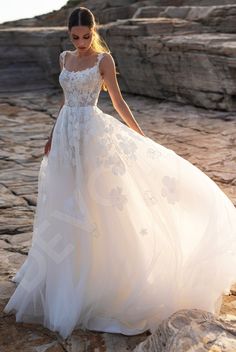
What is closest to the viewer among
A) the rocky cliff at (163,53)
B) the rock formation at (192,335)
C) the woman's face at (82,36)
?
the rock formation at (192,335)

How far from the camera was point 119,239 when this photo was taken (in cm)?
336

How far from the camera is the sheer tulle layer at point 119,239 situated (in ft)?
10.9

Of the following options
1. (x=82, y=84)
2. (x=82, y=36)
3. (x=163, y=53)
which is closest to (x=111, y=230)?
(x=82, y=84)

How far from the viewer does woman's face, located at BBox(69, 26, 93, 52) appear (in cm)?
331

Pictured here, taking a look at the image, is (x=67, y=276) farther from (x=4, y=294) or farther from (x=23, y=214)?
(x=23, y=214)

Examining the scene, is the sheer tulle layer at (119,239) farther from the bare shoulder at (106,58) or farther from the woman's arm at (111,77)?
the bare shoulder at (106,58)

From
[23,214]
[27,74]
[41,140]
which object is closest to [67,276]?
[23,214]

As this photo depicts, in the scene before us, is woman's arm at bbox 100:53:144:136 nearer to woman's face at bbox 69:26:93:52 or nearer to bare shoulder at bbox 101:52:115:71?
bare shoulder at bbox 101:52:115:71

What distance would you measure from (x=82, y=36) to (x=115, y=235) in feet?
3.80

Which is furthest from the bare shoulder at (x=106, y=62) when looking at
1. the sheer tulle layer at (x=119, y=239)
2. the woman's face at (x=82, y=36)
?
the sheer tulle layer at (x=119, y=239)

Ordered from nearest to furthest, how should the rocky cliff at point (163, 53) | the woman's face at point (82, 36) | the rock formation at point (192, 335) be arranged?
the rock formation at point (192, 335)
the woman's face at point (82, 36)
the rocky cliff at point (163, 53)

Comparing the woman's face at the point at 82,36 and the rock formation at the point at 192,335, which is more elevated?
the woman's face at the point at 82,36

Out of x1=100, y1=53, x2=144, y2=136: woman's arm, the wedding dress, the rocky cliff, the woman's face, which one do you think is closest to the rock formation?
the wedding dress

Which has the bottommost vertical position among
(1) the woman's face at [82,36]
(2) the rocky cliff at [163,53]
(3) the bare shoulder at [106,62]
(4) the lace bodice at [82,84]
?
(2) the rocky cliff at [163,53]
